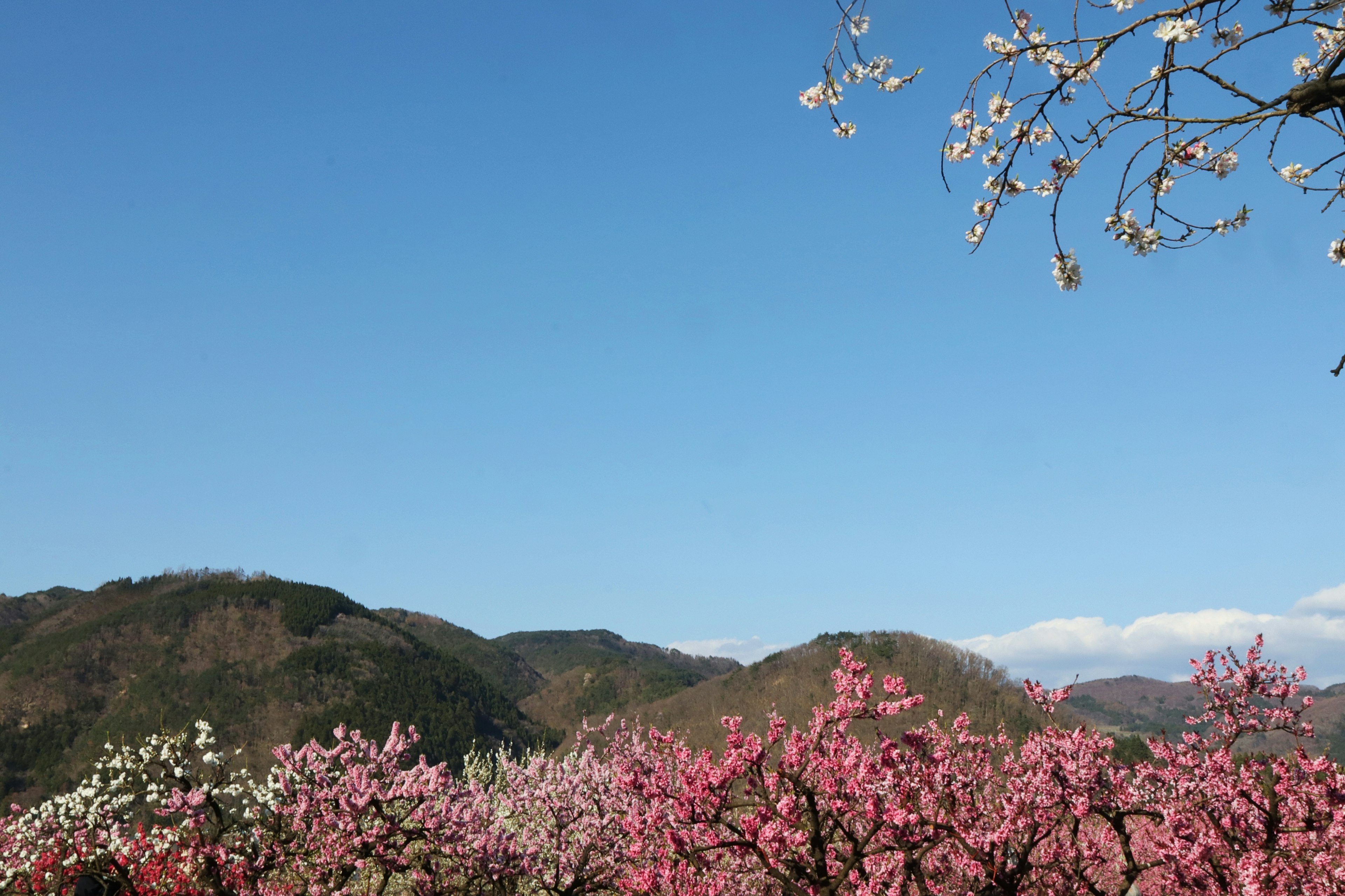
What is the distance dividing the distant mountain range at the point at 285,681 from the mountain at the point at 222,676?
189 mm

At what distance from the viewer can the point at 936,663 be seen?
68875 millimetres

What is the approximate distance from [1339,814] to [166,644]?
327 ft

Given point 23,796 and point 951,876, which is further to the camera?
point 23,796

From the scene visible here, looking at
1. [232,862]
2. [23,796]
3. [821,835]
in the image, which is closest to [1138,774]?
[821,835]

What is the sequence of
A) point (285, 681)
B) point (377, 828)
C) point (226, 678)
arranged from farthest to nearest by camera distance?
point (285, 681) → point (226, 678) → point (377, 828)

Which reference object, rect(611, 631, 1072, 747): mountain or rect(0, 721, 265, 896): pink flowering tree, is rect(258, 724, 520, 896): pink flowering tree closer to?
rect(0, 721, 265, 896): pink flowering tree

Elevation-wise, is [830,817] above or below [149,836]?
above

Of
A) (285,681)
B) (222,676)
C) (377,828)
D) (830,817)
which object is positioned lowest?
(377,828)

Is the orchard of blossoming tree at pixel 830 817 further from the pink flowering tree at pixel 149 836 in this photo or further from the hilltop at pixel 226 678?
the hilltop at pixel 226 678

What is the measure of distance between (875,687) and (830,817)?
5165 centimetres

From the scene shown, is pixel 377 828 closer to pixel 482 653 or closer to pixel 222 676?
pixel 222 676

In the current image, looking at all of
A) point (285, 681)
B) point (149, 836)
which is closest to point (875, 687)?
point (149, 836)

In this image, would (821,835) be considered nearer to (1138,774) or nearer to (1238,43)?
(1138,774)

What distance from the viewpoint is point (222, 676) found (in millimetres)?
82000
